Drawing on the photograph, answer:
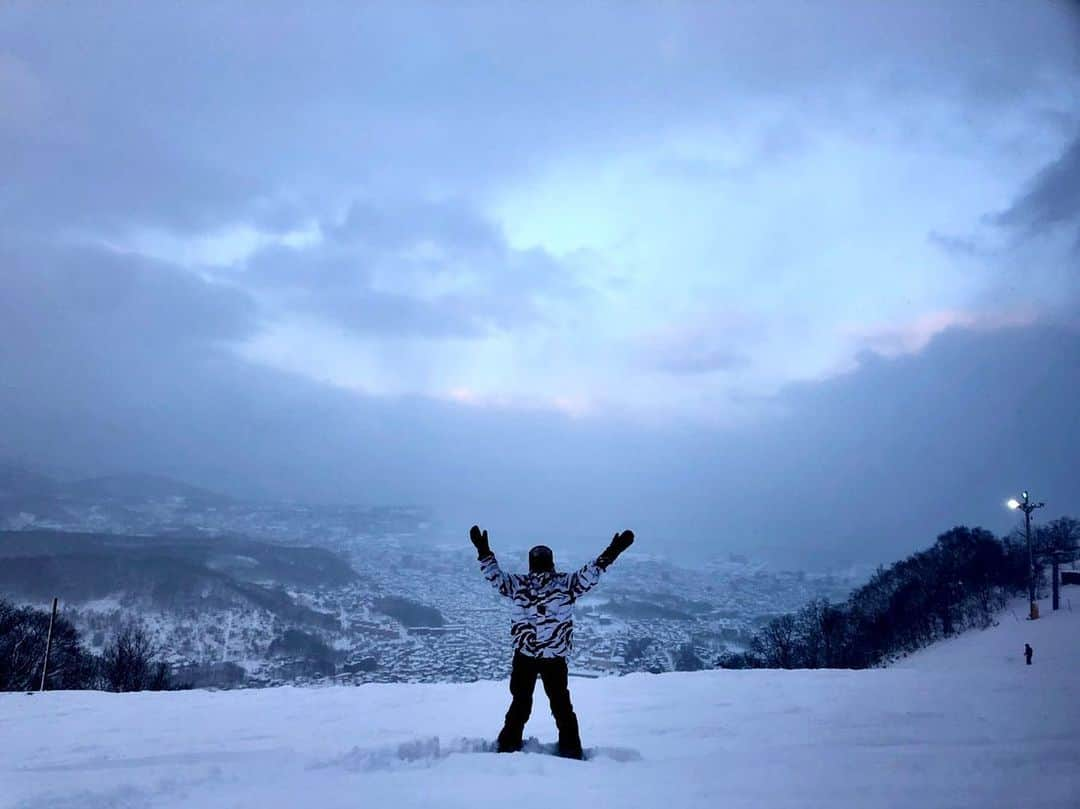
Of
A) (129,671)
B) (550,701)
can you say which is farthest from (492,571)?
(129,671)

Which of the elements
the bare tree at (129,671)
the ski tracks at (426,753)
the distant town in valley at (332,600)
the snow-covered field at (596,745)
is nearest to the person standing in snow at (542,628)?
the ski tracks at (426,753)

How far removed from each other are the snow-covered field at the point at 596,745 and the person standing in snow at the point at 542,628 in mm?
579

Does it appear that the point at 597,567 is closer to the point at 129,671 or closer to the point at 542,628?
the point at 542,628

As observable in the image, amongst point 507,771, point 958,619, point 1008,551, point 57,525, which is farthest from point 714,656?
point 57,525

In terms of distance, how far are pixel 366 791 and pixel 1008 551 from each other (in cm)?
6406

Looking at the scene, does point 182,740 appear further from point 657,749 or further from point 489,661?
point 489,661

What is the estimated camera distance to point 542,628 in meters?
5.84

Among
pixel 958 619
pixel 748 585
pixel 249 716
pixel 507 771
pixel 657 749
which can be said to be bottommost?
pixel 748 585

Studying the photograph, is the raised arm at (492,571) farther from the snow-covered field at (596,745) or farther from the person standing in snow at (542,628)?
the snow-covered field at (596,745)

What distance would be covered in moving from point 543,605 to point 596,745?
1.82 m

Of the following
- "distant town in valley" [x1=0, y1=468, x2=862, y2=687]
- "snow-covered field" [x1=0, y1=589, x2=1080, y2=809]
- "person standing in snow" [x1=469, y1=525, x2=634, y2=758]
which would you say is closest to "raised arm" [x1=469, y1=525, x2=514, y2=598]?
"person standing in snow" [x1=469, y1=525, x2=634, y2=758]

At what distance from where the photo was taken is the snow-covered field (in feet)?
14.2

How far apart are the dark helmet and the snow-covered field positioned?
5.48 feet

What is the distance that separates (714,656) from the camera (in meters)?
43.4
